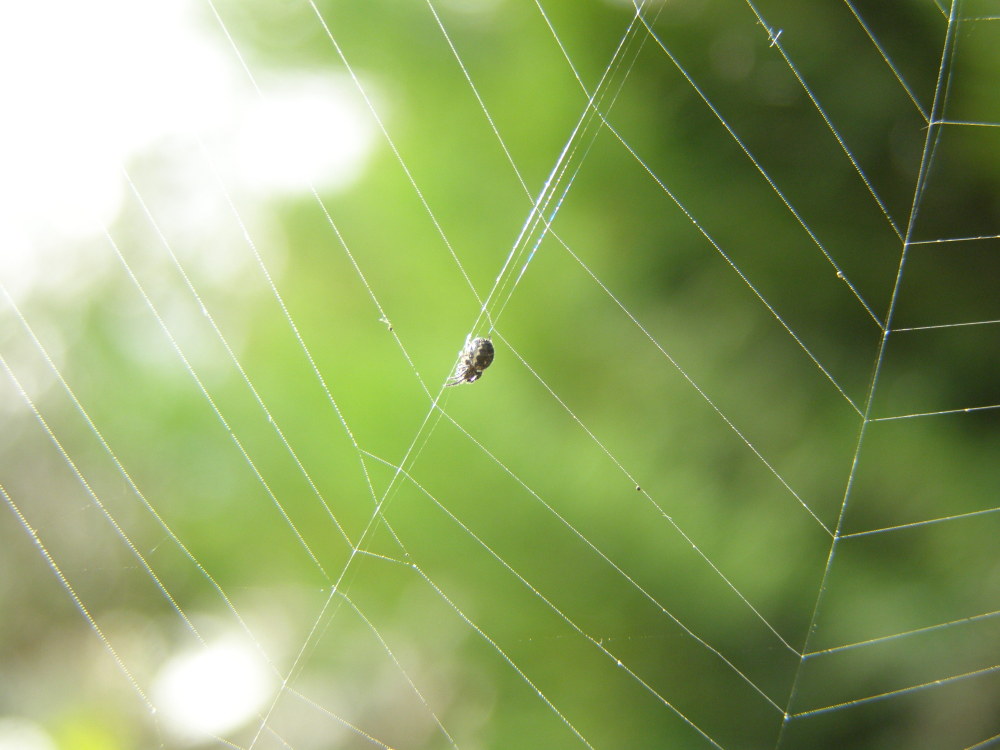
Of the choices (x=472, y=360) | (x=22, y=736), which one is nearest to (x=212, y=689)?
(x=22, y=736)

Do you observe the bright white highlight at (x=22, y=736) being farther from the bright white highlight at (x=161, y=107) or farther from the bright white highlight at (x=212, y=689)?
the bright white highlight at (x=161, y=107)

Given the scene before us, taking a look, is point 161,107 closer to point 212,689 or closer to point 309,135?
point 309,135

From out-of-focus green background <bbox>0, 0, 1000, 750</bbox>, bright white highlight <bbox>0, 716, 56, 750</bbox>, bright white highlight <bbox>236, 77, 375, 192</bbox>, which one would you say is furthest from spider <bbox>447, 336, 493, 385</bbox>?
bright white highlight <bbox>0, 716, 56, 750</bbox>

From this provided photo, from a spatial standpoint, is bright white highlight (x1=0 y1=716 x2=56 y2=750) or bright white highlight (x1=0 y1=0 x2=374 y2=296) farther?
bright white highlight (x1=0 y1=716 x2=56 y2=750)

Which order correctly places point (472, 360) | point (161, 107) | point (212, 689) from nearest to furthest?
point (472, 360) → point (161, 107) → point (212, 689)

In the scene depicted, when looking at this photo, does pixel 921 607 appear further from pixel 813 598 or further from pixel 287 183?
pixel 287 183

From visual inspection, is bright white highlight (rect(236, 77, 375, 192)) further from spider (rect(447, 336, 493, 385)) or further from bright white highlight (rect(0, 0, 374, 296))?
spider (rect(447, 336, 493, 385))

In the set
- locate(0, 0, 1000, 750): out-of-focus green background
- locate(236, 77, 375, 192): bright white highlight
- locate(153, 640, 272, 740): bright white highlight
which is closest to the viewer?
locate(0, 0, 1000, 750): out-of-focus green background
